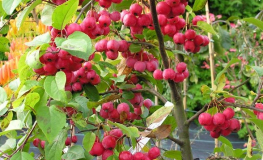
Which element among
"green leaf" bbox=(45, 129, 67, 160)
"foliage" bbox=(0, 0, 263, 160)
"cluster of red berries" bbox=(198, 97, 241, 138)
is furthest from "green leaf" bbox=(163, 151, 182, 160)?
"green leaf" bbox=(45, 129, 67, 160)

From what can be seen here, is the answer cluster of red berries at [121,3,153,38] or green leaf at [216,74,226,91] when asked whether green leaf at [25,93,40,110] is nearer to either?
cluster of red berries at [121,3,153,38]

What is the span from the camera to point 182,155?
3.11 feet

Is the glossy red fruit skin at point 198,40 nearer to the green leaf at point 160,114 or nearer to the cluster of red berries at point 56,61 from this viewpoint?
the green leaf at point 160,114

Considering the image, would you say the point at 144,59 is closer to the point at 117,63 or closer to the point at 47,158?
the point at 117,63

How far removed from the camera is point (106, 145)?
0.75 meters

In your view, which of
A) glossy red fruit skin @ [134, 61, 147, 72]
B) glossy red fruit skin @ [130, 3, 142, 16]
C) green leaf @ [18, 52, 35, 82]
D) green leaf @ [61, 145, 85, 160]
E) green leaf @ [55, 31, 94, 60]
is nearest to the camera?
green leaf @ [55, 31, 94, 60]

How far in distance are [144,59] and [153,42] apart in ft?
0.19

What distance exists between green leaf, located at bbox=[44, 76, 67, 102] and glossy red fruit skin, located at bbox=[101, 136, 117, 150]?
0.21m

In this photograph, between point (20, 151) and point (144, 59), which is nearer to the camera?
point (20, 151)

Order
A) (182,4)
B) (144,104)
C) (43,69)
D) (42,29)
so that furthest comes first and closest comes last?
(42,29) < (144,104) < (182,4) < (43,69)

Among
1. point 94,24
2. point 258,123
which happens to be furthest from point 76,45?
point 258,123

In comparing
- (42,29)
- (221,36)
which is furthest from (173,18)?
(42,29)

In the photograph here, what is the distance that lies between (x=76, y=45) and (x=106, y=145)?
0.29m

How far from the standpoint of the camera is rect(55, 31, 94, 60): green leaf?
0.53 metres
